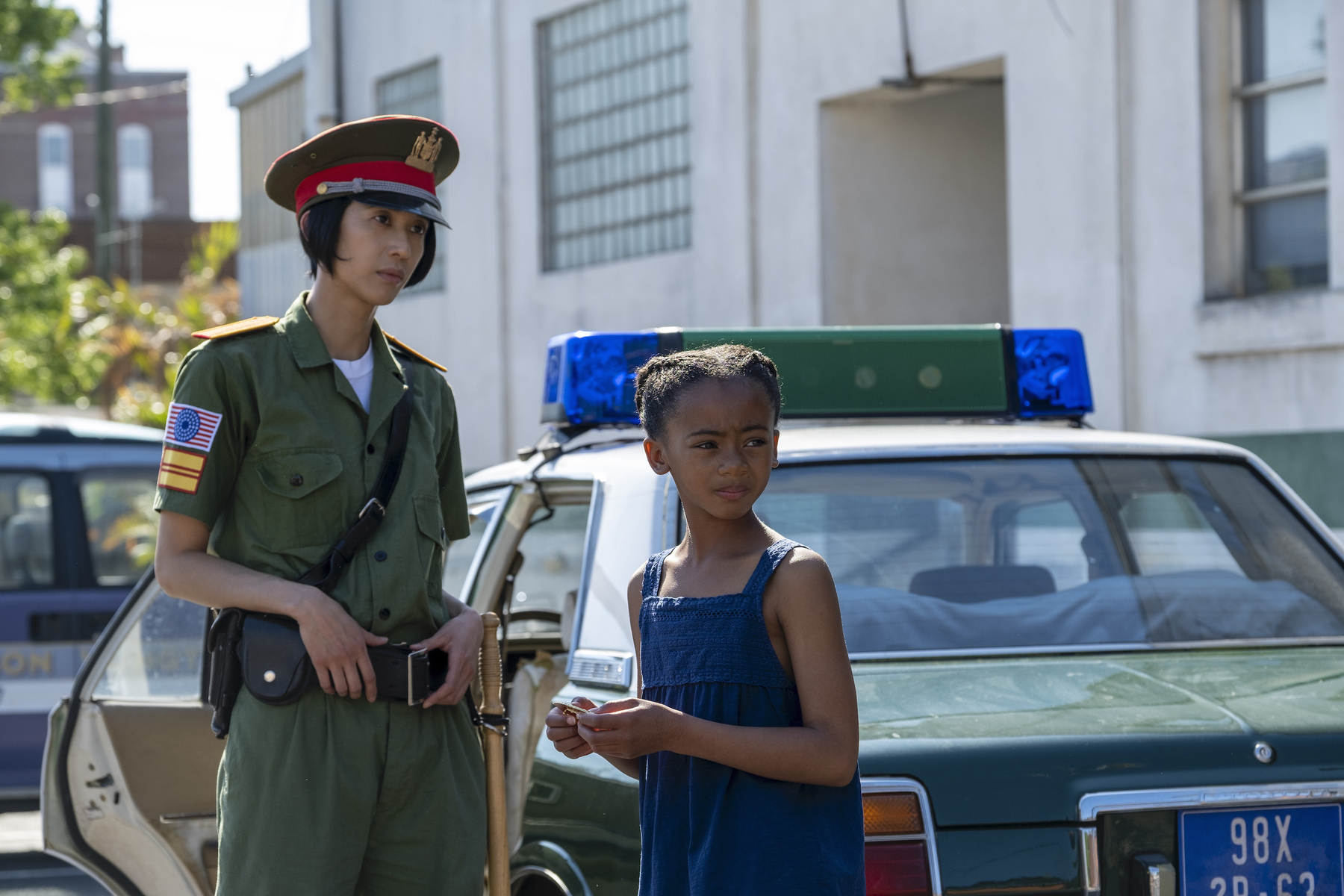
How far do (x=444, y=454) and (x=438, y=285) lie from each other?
13078mm

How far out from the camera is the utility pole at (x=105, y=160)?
2370 cm

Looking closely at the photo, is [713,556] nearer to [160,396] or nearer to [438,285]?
[438,285]

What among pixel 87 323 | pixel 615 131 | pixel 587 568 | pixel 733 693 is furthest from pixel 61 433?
pixel 87 323

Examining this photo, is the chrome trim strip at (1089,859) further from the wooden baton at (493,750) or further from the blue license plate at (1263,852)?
the wooden baton at (493,750)

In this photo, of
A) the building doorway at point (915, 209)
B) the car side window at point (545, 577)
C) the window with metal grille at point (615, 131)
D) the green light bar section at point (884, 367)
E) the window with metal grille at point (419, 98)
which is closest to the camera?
the green light bar section at point (884, 367)

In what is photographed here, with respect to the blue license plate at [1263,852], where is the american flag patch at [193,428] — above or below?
above

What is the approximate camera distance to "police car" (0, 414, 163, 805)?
23.6 ft

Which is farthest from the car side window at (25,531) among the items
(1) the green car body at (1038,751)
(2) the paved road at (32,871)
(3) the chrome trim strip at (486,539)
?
(1) the green car body at (1038,751)

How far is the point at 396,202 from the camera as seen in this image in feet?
9.55

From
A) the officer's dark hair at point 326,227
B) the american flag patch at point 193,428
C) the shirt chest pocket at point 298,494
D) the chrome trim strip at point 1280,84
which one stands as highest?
the chrome trim strip at point 1280,84

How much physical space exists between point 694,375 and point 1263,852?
1213 millimetres

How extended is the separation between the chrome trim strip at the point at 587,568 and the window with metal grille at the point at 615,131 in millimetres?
9394

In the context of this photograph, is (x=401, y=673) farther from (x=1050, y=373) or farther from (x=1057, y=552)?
(x=1050, y=373)

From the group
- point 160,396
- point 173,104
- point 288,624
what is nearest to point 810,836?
point 288,624
